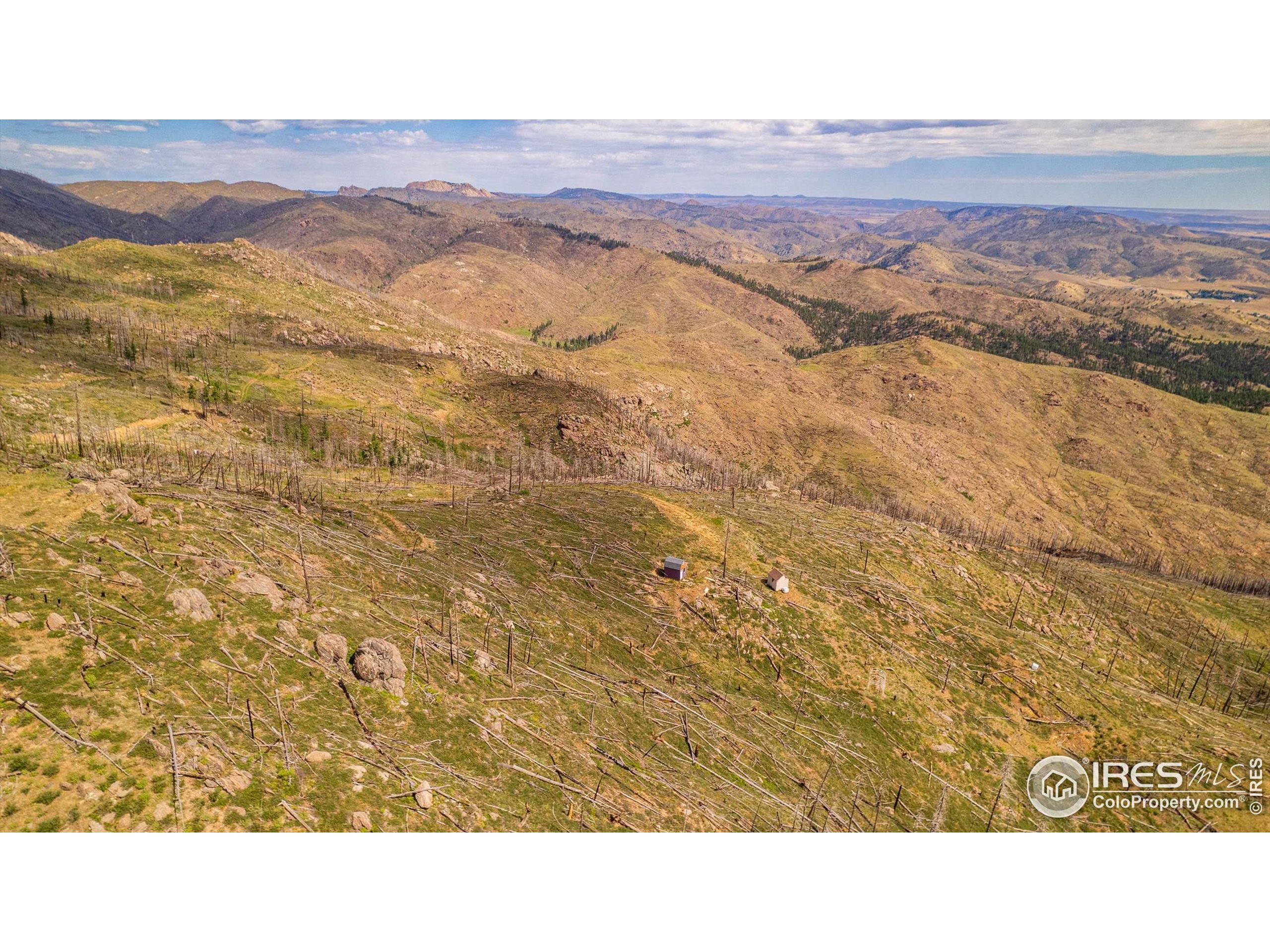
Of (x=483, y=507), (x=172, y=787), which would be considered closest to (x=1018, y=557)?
(x=483, y=507)

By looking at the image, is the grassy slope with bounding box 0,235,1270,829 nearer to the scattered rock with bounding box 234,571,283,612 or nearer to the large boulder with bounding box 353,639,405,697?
the scattered rock with bounding box 234,571,283,612

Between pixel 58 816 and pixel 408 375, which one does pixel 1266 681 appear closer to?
pixel 58 816

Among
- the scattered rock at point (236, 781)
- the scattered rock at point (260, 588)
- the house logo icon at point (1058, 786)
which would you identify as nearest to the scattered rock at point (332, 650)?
the scattered rock at point (260, 588)

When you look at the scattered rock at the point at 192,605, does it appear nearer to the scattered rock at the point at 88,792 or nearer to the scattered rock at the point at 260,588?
the scattered rock at the point at 260,588

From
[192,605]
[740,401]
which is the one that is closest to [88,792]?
[192,605]

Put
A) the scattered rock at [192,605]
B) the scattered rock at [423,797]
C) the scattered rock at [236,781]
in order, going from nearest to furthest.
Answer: the scattered rock at [236,781]
the scattered rock at [423,797]
the scattered rock at [192,605]

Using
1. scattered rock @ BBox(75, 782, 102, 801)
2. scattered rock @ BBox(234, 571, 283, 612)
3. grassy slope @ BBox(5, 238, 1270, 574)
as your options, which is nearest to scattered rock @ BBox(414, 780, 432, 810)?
scattered rock @ BBox(75, 782, 102, 801)

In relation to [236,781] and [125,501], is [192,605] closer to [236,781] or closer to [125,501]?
[125,501]
